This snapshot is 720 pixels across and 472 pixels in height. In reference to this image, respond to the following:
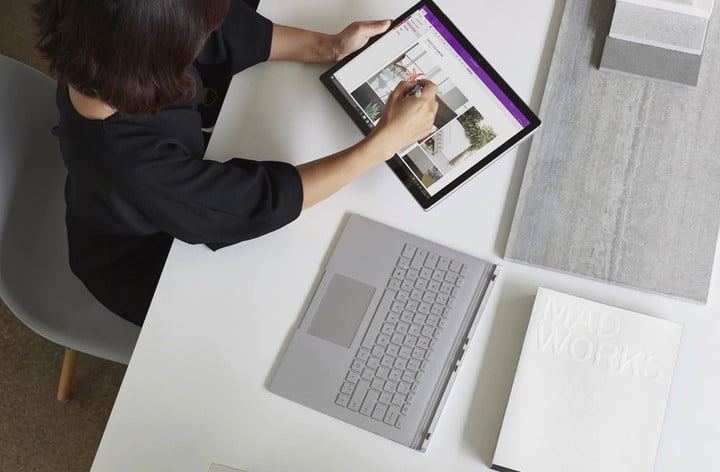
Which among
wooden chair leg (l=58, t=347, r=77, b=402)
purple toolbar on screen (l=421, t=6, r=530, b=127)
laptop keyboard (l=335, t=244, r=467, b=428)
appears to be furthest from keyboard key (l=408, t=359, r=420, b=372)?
wooden chair leg (l=58, t=347, r=77, b=402)

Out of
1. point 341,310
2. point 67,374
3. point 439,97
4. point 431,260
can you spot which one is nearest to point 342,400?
point 341,310

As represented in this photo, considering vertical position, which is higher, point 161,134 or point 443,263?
point 161,134

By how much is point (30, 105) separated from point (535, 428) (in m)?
0.89

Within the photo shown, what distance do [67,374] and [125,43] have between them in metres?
1.10

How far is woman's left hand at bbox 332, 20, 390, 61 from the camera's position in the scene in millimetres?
1127

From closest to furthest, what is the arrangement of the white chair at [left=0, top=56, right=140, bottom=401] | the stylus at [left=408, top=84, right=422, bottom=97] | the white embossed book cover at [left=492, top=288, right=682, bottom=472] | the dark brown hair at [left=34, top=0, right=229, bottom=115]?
the dark brown hair at [left=34, top=0, right=229, bottom=115], the white embossed book cover at [left=492, top=288, right=682, bottom=472], the stylus at [left=408, top=84, right=422, bottom=97], the white chair at [left=0, top=56, right=140, bottom=401]

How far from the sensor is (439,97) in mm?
1098

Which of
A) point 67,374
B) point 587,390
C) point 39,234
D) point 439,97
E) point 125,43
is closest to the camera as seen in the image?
point 125,43

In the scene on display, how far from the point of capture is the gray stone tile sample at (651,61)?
1105 mm

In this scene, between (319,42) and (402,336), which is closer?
(402,336)

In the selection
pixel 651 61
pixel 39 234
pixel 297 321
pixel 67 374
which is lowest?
pixel 67 374

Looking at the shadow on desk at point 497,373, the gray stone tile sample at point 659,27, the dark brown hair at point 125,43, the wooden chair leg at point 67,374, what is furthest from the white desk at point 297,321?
the wooden chair leg at point 67,374

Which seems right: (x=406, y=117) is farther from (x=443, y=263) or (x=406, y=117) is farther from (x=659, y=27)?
(x=659, y=27)

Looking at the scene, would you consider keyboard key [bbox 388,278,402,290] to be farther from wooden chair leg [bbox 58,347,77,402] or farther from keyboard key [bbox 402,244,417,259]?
wooden chair leg [bbox 58,347,77,402]
